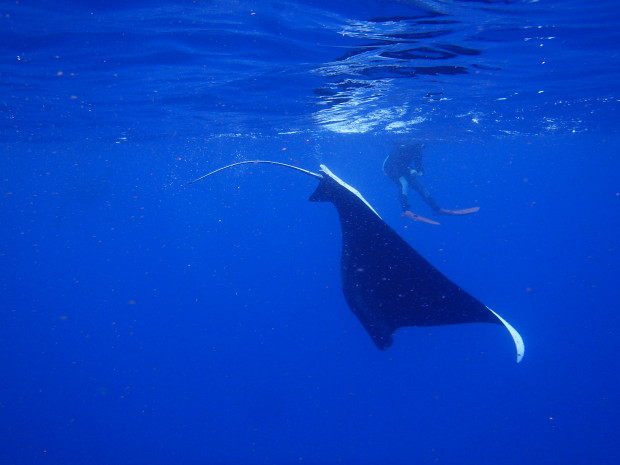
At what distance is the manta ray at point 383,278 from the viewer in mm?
4254

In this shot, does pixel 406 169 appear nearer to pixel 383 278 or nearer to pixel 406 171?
pixel 406 171

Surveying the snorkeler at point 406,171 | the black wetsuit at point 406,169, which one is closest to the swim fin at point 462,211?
the snorkeler at point 406,171

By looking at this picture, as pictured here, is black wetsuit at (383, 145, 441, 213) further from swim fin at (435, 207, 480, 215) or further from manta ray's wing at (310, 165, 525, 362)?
manta ray's wing at (310, 165, 525, 362)

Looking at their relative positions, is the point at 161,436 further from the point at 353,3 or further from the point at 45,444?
the point at 353,3

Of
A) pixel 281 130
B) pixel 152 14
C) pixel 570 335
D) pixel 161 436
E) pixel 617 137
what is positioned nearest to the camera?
pixel 152 14

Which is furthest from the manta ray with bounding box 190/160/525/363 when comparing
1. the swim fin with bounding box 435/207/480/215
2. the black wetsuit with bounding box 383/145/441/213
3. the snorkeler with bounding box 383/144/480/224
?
the black wetsuit with bounding box 383/145/441/213

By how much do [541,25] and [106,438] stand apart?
23165mm

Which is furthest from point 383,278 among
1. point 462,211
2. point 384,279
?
point 462,211

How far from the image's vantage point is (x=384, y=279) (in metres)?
4.78

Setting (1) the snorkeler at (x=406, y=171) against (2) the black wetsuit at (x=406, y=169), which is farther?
(2) the black wetsuit at (x=406, y=169)

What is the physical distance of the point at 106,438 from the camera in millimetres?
17812

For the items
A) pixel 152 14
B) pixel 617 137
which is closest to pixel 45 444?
pixel 152 14

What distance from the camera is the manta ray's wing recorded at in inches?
167

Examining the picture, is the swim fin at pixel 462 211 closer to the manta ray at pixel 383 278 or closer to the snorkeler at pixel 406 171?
the snorkeler at pixel 406 171
